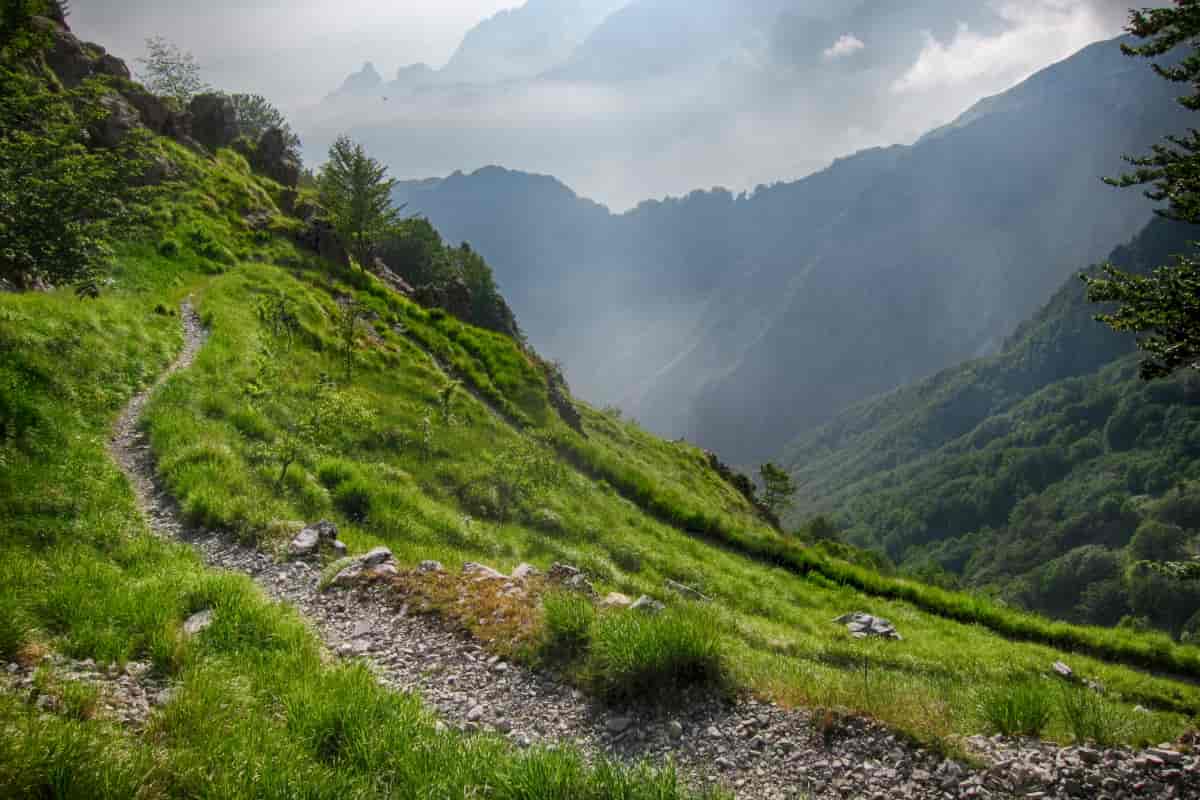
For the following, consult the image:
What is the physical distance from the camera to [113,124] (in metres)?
37.7

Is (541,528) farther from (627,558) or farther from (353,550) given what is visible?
(353,550)

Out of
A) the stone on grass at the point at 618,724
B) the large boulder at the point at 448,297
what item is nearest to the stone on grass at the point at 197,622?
the stone on grass at the point at 618,724

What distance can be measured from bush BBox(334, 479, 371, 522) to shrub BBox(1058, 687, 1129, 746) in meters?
12.8

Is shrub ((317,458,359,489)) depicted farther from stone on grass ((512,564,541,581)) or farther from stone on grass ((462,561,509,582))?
stone on grass ((512,564,541,581))

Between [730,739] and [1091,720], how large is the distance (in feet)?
12.6

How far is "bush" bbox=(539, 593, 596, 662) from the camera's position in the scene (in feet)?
26.2

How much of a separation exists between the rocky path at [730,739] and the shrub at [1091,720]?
286 mm

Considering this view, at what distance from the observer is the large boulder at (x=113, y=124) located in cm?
3573

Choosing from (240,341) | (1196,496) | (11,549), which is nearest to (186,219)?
(240,341)

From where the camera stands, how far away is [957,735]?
627cm

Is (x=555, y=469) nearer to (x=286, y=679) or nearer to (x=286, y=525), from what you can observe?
(x=286, y=525)

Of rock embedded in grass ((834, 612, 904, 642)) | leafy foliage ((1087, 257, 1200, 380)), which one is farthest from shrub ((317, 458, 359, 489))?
leafy foliage ((1087, 257, 1200, 380))

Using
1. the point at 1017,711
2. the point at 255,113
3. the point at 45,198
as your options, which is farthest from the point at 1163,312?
the point at 255,113

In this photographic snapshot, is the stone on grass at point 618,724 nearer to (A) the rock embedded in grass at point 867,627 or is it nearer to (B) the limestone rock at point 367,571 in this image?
(B) the limestone rock at point 367,571
